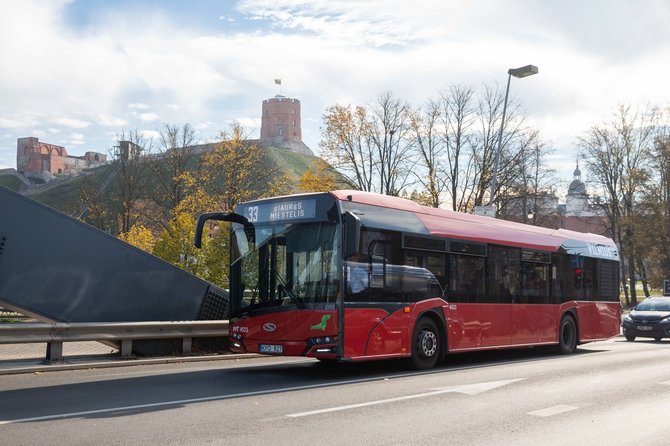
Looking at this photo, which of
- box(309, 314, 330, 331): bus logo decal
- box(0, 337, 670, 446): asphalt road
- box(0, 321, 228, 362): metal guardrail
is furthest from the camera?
box(0, 321, 228, 362): metal guardrail

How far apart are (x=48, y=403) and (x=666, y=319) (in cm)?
Result: 2114

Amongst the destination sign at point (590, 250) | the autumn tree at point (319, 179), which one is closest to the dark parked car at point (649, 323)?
the destination sign at point (590, 250)

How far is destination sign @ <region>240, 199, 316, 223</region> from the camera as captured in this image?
1184cm

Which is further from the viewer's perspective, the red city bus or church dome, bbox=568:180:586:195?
church dome, bbox=568:180:586:195

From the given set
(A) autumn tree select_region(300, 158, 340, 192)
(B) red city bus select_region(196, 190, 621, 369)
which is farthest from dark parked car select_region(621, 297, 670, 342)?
(A) autumn tree select_region(300, 158, 340, 192)

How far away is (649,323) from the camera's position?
942 inches

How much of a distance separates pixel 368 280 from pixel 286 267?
138cm

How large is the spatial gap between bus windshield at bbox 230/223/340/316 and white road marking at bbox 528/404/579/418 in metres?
3.82

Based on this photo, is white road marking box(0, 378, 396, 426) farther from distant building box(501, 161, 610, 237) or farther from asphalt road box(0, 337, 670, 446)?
distant building box(501, 161, 610, 237)

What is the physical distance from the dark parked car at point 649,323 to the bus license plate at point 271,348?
16836 mm

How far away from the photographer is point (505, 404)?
900cm

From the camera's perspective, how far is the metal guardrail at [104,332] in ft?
39.6

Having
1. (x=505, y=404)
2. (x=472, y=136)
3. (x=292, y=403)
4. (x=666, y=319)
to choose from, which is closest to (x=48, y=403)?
(x=292, y=403)

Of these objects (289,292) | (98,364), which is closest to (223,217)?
(289,292)
